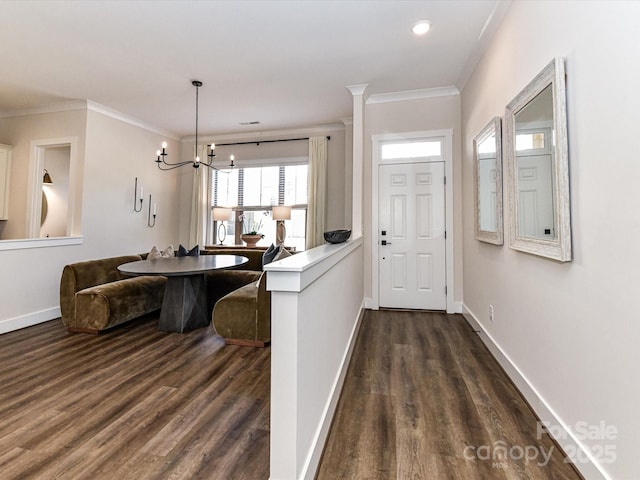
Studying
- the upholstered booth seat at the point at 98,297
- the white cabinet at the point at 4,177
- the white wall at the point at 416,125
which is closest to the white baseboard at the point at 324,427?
the white wall at the point at 416,125

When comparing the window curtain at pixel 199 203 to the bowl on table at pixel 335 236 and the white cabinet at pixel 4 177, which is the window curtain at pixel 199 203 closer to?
the white cabinet at pixel 4 177

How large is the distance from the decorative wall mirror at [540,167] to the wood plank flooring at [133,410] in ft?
6.08

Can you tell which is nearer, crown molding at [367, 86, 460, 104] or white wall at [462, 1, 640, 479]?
white wall at [462, 1, 640, 479]

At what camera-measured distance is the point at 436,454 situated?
1505mm

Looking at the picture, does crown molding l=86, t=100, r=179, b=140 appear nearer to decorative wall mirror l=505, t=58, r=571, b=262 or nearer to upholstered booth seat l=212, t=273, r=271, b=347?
upholstered booth seat l=212, t=273, r=271, b=347

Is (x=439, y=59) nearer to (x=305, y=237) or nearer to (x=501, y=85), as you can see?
(x=501, y=85)

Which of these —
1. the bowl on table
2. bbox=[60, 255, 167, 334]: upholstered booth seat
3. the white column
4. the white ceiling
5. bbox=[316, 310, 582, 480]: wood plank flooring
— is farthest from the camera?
the white column

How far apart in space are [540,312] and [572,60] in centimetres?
135

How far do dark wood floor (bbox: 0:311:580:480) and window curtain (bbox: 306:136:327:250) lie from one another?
2443 millimetres

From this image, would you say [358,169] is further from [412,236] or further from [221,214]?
[221,214]

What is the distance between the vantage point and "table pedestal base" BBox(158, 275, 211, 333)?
3.25 m

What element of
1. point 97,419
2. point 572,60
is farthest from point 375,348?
point 572,60

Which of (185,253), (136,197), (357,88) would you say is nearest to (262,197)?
(185,253)

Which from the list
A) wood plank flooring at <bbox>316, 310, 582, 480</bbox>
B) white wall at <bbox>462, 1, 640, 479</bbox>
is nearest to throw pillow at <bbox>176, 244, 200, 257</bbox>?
wood plank flooring at <bbox>316, 310, 582, 480</bbox>
